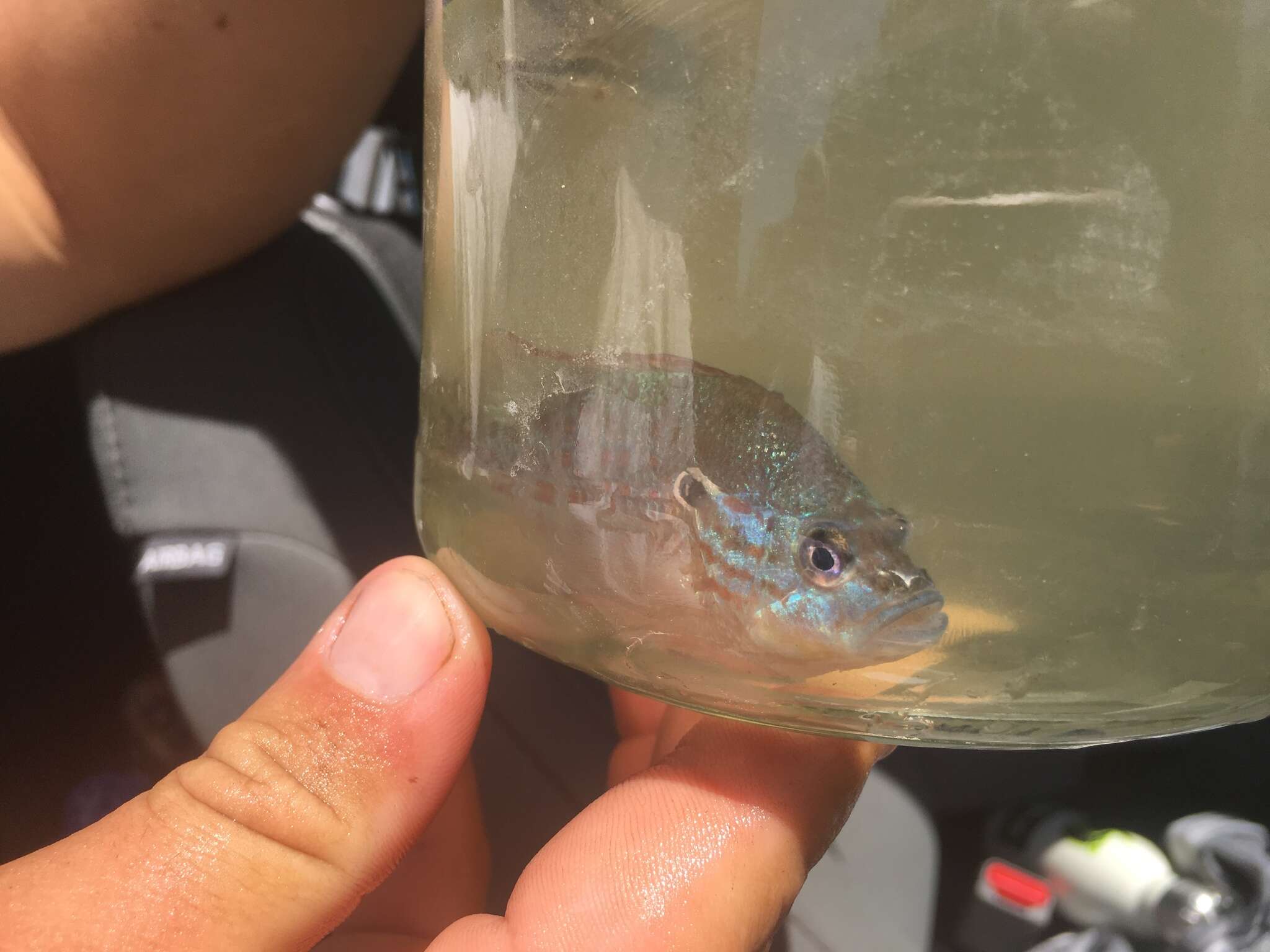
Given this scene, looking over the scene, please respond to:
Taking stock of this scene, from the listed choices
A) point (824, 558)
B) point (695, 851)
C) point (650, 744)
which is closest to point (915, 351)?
point (824, 558)

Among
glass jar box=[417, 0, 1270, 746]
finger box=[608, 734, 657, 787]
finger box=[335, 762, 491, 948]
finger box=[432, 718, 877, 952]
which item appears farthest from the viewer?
finger box=[608, 734, 657, 787]

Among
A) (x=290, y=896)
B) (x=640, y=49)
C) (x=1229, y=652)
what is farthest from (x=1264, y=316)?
(x=290, y=896)

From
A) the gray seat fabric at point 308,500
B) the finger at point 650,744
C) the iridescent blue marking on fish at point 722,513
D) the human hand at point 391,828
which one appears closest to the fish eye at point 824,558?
the iridescent blue marking on fish at point 722,513

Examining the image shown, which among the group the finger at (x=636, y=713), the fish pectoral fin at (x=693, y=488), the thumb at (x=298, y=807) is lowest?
the finger at (x=636, y=713)

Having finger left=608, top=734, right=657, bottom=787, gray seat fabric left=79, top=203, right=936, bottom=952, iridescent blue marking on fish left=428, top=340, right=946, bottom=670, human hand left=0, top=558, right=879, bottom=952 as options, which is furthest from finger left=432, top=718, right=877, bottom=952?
gray seat fabric left=79, top=203, right=936, bottom=952

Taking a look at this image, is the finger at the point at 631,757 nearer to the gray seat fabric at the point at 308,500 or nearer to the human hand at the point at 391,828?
the gray seat fabric at the point at 308,500

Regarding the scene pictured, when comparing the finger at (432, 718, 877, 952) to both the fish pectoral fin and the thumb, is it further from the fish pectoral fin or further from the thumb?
the fish pectoral fin
